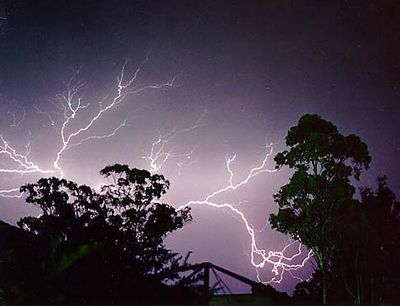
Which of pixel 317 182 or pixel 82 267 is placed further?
pixel 317 182

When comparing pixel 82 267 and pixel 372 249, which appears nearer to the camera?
pixel 82 267

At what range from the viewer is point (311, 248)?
63.3 feet

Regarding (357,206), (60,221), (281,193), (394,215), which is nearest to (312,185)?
(281,193)

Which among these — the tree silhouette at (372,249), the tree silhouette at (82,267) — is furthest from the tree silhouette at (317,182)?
the tree silhouette at (82,267)

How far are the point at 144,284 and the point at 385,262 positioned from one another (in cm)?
1545

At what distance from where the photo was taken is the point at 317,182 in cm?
1842

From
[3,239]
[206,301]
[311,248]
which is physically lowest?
[206,301]

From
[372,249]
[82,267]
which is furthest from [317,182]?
[82,267]

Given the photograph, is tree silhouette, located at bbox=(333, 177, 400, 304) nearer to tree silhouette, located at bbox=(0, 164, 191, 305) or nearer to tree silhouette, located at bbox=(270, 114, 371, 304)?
tree silhouette, located at bbox=(270, 114, 371, 304)

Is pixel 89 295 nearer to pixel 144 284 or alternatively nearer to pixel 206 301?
pixel 144 284

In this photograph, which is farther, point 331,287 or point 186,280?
point 331,287

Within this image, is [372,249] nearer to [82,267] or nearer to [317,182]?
[317,182]

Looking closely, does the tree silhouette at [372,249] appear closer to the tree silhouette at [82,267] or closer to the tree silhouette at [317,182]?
the tree silhouette at [317,182]

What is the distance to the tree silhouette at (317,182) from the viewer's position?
18.2 metres
